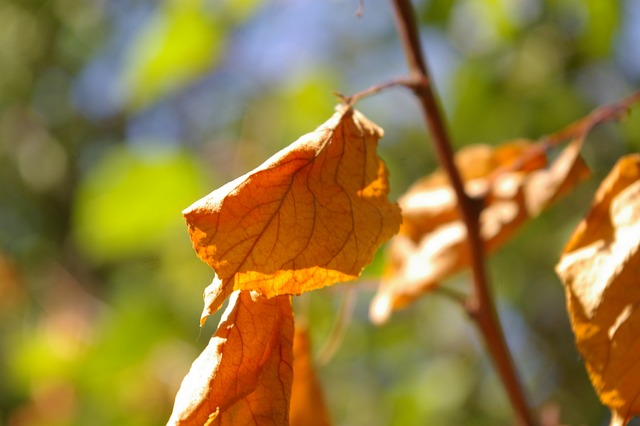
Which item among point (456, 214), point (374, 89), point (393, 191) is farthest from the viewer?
point (393, 191)

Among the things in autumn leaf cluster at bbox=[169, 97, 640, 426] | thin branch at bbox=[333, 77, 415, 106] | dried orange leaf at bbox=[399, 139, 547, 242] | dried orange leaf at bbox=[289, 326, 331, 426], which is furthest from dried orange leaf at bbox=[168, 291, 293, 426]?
dried orange leaf at bbox=[399, 139, 547, 242]

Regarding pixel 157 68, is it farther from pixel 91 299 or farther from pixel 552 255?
pixel 91 299

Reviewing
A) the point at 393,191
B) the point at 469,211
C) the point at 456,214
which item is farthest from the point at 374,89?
the point at 393,191

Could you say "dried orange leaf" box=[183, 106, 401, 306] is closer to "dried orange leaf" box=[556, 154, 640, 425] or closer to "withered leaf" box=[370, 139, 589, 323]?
"dried orange leaf" box=[556, 154, 640, 425]

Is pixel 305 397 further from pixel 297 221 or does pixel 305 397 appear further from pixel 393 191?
pixel 393 191

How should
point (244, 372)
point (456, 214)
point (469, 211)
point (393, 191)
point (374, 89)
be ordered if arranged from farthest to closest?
point (393, 191)
point (456, 214)
point (469, 211)
point (374, 89)
point (244, 372)

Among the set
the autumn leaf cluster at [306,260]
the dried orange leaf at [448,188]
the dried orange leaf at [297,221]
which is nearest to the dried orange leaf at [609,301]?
the autumn leaf cluster at [306,260]
